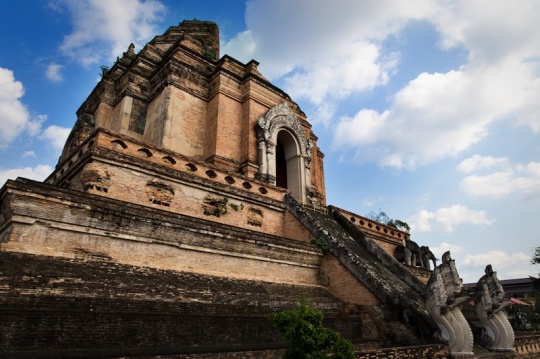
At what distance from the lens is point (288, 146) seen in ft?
64.3

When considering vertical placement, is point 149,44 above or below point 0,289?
above

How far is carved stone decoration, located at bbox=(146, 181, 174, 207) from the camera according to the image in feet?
34.6

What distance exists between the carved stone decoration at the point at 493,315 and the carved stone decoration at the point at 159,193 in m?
9.34

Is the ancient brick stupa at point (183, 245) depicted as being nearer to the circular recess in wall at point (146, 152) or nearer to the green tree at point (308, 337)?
the circular recess in wall at point (146, 152)

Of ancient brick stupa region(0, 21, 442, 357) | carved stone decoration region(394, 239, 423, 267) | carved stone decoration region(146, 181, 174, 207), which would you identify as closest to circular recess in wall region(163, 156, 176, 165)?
ancient brick stupa region(0, 21, 442, 357)

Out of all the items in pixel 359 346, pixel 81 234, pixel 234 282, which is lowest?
pixel 359 346

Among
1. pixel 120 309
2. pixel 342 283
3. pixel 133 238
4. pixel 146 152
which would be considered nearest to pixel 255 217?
pixel 342 283

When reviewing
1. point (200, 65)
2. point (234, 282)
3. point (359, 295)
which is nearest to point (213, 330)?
point (234, 282)

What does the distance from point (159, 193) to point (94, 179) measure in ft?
5.94

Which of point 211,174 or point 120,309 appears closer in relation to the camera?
point 120,309

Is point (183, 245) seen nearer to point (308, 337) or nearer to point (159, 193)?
point (159, 193)

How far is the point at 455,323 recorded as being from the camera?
27.7 feet

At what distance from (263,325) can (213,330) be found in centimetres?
119

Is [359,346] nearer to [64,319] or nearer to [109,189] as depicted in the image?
[64,319]
